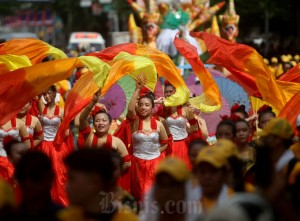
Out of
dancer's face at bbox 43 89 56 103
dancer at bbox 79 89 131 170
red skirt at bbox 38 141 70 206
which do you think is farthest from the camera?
dancer's face at bbox 43 89 56 103

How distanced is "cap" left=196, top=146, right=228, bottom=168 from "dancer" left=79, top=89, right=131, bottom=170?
501 cm

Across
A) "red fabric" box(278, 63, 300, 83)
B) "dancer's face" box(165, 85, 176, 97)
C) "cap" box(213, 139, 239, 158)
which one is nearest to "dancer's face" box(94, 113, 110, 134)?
"dancer's face" box(165, 85, 176, 97)

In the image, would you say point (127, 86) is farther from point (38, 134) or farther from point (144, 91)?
point (38, 134)

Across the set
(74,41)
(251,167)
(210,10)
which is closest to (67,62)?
(251,167)

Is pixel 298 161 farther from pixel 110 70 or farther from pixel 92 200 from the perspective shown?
pixel 110 70

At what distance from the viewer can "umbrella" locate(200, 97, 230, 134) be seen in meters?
15.8

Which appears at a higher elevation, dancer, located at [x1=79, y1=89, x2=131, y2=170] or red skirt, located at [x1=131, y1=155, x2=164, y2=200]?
dancer, located at [x1=79, y1=89, x2=131, y2=170]

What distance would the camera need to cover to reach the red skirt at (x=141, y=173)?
13883 millimetres

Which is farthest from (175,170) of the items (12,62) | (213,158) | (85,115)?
(12,62)

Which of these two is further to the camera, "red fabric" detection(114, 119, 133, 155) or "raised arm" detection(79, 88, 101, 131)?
"red fabric" detection(114, 119, 133, 155)

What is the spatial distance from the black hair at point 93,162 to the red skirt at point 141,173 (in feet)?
23.3

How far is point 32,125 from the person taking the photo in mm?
14664

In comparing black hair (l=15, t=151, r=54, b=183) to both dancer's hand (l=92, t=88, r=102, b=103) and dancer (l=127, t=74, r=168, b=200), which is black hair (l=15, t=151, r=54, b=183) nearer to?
dancer's hand (l=92, t=88, r=102, b=103)

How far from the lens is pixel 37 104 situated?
16.0 metres
